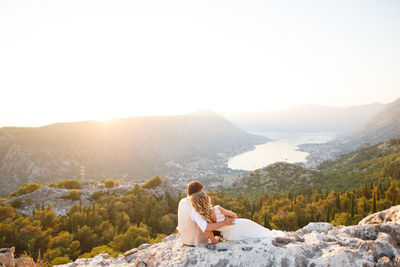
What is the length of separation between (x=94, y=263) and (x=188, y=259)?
4.66 m

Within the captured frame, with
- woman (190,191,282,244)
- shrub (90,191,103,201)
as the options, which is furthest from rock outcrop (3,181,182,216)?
woman (190,191,282,244)

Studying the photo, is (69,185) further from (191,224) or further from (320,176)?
(320,176)

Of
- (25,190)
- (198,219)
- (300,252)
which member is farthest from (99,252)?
(25,190)

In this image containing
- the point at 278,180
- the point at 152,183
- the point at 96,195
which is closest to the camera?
the point at 96,195

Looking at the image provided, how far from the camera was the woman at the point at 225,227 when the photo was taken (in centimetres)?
536

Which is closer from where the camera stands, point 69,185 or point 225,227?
point 225,227

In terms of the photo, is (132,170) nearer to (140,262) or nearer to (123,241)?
(123,241)

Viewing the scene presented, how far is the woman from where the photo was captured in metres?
5.36

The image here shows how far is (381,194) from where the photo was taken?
31219mm

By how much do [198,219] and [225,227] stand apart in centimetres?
81

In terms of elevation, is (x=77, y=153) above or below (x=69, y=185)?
below

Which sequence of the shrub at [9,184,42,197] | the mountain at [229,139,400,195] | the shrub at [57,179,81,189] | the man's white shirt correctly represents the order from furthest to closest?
the mountain at [229,139,400,195], the shrub at [57,179,81,189], the shrub at [9,184,42,197], the man's white shirt

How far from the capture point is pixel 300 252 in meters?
4.59

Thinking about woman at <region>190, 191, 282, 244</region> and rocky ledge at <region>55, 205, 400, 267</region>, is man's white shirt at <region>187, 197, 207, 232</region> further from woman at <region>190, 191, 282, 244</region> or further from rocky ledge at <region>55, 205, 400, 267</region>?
rocky ledge at <region>55, 205, 400, 267</region>
